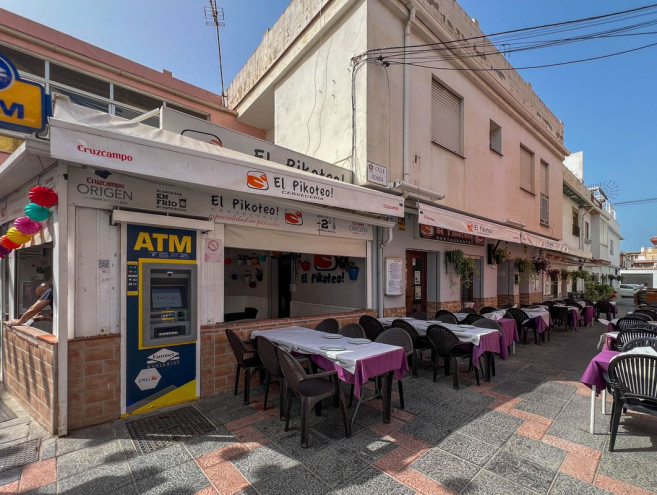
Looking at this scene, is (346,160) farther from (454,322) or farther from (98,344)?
(98,344)

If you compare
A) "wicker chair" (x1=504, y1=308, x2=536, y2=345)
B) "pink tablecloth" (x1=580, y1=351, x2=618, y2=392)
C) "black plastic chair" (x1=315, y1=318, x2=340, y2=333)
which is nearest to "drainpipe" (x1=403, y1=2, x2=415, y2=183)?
"black plastic chair" (x1=315, y1=318, x2=340, y2=333)

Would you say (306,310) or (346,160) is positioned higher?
(346,160)

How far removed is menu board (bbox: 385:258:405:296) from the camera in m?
7.16

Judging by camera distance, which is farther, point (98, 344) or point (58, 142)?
point (98, 344)

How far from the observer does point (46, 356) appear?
3758 mm

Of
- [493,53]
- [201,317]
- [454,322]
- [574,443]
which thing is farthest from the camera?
[493,53]

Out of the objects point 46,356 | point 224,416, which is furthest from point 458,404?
point 46,356

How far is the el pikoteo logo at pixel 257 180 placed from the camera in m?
4.07

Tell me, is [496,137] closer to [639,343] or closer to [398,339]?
[639,343]

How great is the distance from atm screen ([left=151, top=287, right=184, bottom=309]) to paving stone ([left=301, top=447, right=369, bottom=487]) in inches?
103

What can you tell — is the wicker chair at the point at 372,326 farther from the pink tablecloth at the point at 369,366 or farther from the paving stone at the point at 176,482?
the paving stone at the point at 176,482

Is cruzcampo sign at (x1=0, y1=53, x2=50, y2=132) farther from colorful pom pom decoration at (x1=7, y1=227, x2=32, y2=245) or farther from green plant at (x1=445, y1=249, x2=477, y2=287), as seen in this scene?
green plant at (x1=445, y1=249, x2=477, y2=287)

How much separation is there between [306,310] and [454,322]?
346cm

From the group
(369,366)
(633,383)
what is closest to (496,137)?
(633,383)
